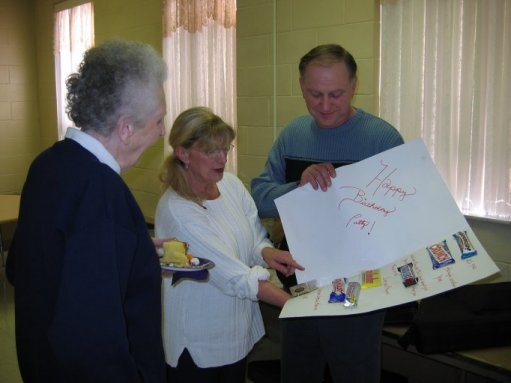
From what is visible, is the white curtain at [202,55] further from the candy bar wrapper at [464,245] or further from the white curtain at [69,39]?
the candy bar wrapper at [464,245]

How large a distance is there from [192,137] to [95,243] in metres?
0.76

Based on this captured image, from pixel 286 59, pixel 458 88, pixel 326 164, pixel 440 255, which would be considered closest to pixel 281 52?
pixel 286 59

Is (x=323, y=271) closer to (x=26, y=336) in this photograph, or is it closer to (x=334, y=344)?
(x=334, y=344)

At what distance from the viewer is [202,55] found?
405 cm

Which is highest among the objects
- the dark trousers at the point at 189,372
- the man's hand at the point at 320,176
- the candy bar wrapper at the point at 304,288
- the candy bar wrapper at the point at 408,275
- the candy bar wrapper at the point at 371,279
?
the man's hand at the point at 320,176

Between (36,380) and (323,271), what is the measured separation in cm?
75

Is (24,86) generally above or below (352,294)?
above

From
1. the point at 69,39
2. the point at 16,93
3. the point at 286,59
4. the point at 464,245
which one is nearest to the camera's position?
the point at 464,245

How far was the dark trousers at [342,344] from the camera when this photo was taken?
63.1 inches

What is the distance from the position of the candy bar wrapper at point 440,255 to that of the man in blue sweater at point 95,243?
683 millimetres

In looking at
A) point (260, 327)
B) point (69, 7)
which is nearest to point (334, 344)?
point (260, 327)

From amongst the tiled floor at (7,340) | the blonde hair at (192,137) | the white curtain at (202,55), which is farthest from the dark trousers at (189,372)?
the white curtain at (202,55)

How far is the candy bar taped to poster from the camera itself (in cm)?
129

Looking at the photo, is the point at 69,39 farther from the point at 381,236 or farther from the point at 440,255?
the point at 440,255
